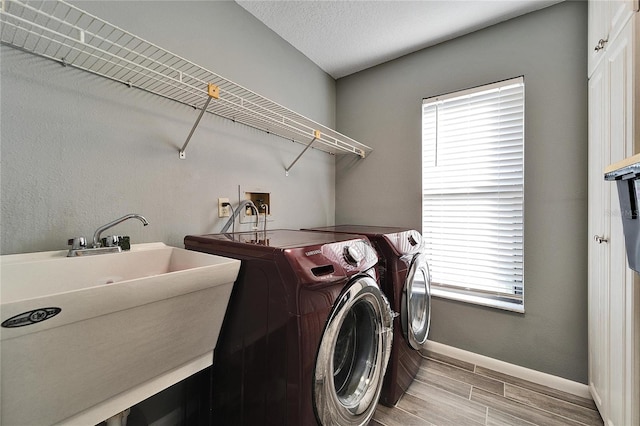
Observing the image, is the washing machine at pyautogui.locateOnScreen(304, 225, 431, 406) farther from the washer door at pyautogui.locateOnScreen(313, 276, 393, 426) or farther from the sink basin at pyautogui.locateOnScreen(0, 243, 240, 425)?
the sink basin at pyautogui.locateOnScreen(0, 243, 240, 425)

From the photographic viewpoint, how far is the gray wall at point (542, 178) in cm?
162

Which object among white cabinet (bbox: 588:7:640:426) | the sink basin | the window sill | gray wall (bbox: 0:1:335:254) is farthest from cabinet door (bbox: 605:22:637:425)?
gray wall (bbox: 0:1:335:254)

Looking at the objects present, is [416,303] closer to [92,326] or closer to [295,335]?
[295,335]

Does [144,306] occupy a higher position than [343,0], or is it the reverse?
[343,0]

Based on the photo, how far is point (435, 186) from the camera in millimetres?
2119

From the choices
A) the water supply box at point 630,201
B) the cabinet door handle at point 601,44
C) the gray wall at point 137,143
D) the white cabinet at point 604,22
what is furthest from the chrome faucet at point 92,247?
the cabinet door handle at point 601,44

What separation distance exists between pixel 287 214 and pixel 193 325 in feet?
4.09

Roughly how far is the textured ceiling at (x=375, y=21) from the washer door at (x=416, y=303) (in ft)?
5.39

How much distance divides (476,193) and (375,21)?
1452 millimetres

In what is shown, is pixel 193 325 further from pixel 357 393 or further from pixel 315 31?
pixel 315 31

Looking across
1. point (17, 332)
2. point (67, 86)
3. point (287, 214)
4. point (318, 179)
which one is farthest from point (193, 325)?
point (318, 179)

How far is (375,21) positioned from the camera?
180 cm

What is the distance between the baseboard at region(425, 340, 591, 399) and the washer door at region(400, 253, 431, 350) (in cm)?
45

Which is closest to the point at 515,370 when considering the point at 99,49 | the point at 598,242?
the point at 598,242
